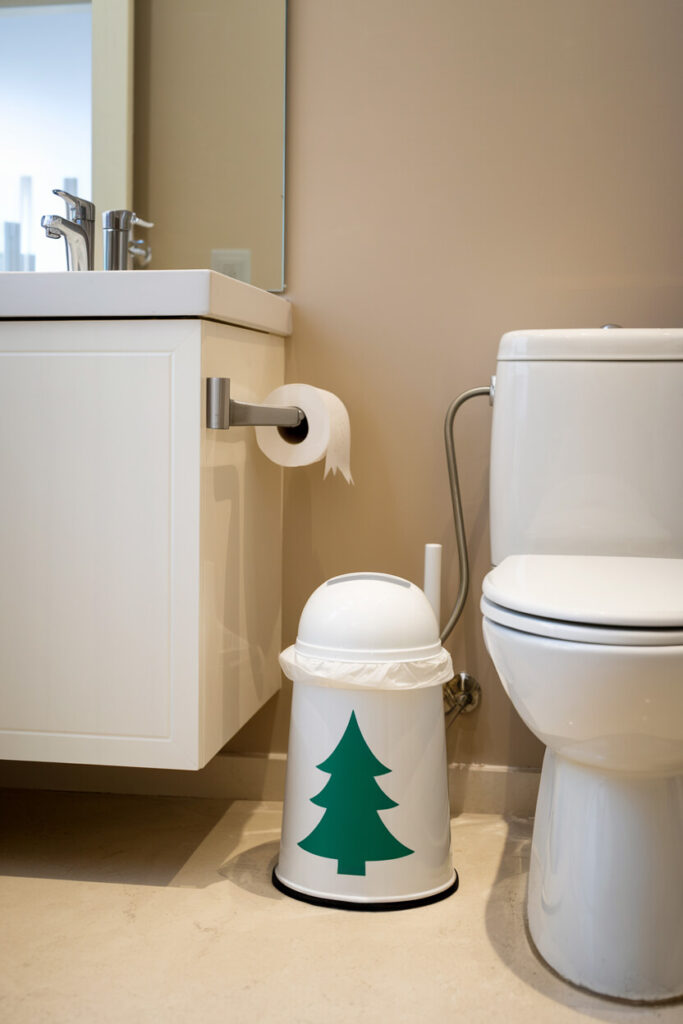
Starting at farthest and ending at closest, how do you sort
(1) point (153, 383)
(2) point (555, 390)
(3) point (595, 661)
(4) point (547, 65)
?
(4) point (547, 65)
(2) point (555, 390)
(1) point (153, 383)
(3) point (595, 661)

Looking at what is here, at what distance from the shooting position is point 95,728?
55.1 inches

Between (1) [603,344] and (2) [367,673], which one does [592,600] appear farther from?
(1) [603,344]

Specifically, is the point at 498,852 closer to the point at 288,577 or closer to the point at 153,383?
the point at 288,577

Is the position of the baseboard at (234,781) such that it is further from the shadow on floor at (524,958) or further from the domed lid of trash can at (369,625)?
the domed lid of trash can at (369,625)

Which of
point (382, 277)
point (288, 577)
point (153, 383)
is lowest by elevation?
point (288, 577)

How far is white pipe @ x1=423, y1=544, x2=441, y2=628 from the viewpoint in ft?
5.27

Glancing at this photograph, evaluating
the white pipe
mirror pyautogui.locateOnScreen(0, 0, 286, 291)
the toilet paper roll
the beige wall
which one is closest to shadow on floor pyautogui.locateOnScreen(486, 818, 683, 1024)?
the beige wall

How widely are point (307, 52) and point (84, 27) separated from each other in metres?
0.39

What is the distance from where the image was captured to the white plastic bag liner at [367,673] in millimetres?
1377

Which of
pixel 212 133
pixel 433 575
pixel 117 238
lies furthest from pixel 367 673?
pixel 212 133

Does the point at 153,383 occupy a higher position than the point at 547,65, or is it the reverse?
the point at 547,65

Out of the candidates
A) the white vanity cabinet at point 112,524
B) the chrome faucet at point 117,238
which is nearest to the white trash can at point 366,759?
the white vanity cabinet at point 112,524

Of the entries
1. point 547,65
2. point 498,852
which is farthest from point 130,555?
point 547,65

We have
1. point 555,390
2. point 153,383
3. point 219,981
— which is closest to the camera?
point 219,981
